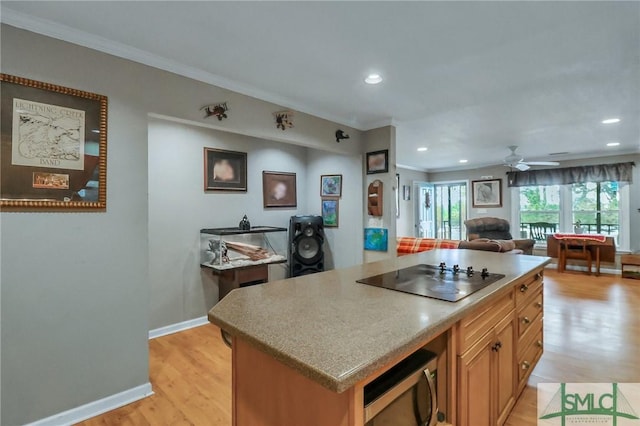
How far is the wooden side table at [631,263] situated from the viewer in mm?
5340

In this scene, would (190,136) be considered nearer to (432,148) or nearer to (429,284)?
(429,284)

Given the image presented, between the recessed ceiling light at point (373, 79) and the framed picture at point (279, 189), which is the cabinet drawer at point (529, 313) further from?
the framed picture at point (279, 189)

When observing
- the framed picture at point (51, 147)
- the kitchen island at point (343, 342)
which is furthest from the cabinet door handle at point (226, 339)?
the framed picture at point (51, 147)

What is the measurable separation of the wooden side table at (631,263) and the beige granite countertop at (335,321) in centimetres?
558

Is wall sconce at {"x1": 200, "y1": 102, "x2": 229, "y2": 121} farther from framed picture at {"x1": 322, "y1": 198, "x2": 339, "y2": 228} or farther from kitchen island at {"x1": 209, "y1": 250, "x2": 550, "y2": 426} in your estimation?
framed picture at {"x1": 322, "y1": 198, "x2": 339, "y2": 228}

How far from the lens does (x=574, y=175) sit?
20.4 feet

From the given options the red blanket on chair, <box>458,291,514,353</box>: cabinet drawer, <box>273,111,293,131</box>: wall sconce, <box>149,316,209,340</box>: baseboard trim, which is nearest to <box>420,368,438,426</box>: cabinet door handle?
<box>458,291,514,353</box>: cabinet drawer

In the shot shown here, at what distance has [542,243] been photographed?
6.83m

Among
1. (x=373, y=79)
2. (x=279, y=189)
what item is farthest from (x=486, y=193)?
(x=373, y=79)

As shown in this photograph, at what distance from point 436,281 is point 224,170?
2.82 m

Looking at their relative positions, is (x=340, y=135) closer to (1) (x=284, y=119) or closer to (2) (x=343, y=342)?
(1) (x=284, y=119)

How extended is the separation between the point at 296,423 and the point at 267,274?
288 cm

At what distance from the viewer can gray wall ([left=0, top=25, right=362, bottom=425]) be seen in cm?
169

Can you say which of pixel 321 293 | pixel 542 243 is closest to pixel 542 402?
pixel 321 293
